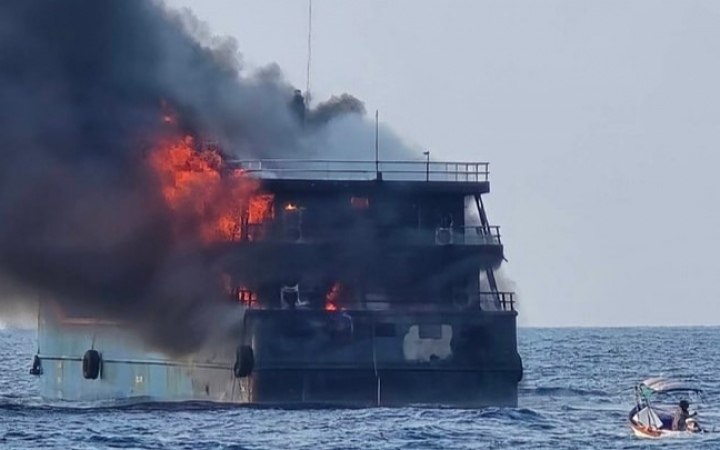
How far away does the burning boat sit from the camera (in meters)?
56.8

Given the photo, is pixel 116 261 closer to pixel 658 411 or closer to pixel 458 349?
pixel 458 349


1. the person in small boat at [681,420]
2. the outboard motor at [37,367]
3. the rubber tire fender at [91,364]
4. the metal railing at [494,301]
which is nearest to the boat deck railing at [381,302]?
the metal railing at [494,301]

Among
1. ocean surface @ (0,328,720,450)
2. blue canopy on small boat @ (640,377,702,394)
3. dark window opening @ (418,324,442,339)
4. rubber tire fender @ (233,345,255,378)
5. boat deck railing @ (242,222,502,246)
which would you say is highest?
boat deck railing @ (242,222,502,246)

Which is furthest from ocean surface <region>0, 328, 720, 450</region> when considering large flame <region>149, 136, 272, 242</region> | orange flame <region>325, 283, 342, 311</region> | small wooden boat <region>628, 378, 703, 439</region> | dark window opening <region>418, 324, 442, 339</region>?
large flame <region>149, 136, 272, 242</region>

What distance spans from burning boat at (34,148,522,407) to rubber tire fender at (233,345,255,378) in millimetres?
41

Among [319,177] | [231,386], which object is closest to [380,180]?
[319,177]

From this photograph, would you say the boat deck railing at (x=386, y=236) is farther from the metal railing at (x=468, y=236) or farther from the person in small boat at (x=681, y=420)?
the person in small boat at (x=681, y=420)

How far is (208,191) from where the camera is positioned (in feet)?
204

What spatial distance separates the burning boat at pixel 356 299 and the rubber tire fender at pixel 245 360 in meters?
0.04

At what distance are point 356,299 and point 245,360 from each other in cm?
428

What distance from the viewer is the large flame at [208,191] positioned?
2395 inches

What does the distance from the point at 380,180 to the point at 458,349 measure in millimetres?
5830

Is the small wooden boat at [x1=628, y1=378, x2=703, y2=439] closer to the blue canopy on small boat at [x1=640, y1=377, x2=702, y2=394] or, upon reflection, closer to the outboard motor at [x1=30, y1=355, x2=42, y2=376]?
the blue canopy on small boat at [x1=640, y1=377, x2=702, y2=394]

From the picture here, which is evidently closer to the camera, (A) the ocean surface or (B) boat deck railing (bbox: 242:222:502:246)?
(A) the ocean surface
